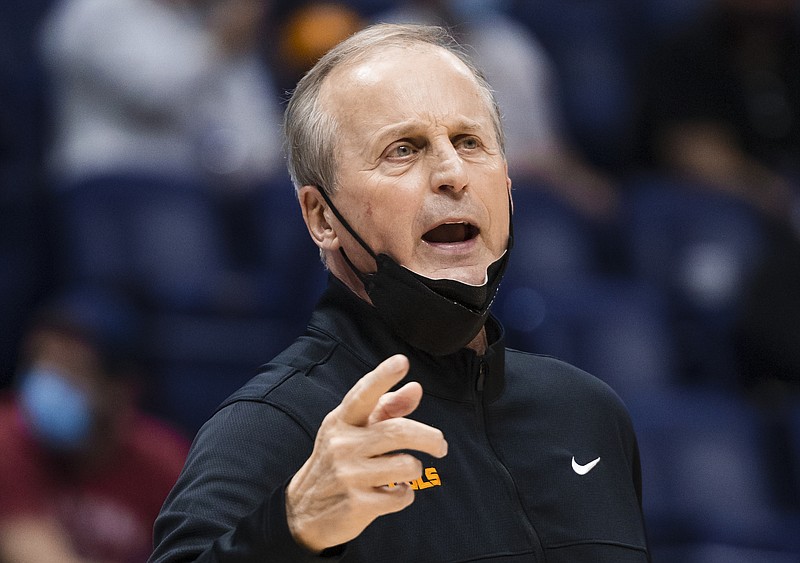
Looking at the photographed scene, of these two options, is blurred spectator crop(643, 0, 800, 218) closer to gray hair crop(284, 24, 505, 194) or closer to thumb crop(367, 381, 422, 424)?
gray hair crop(284, 24, 505, 194)

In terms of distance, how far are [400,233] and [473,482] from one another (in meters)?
0.40

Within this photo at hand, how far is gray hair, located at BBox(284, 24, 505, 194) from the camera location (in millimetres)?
2000

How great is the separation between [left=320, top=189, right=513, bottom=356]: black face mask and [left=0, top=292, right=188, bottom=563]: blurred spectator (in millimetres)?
2030

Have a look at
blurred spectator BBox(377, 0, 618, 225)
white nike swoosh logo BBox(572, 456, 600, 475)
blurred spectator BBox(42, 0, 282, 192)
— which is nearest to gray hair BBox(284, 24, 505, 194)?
white nike swoosh logo BBox(572, 456, 600, 475)

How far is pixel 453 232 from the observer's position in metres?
1.97

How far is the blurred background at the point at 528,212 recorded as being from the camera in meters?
4.27

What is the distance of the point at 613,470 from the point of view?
2.08 m

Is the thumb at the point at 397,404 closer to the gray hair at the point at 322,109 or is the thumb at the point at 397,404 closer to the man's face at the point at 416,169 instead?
the man's face at the point at 416,169

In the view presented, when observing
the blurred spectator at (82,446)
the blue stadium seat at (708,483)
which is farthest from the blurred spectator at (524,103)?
the blurred spectator at (82,446)

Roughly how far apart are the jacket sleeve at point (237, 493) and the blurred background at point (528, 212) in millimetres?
2348

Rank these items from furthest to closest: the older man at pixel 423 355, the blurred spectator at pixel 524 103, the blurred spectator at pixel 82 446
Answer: the blurred spectator at pixel 524 103, the blurred spectator at pixel 82 446, the older man at pixel 423 355

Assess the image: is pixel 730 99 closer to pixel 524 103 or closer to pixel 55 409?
pixel 524 103

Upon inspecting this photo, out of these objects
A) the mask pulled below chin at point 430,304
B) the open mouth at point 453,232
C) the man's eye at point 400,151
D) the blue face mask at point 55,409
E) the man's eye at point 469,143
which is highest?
the man's eye at point 469,143

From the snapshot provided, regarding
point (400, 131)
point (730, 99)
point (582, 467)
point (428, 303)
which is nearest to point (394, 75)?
point (400, 131)
